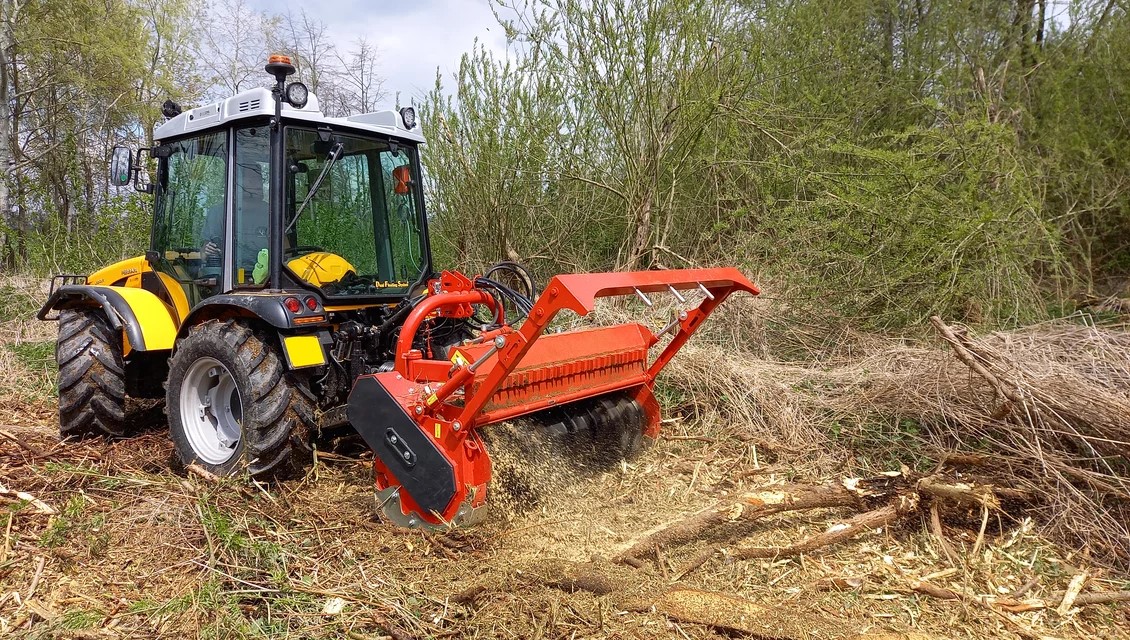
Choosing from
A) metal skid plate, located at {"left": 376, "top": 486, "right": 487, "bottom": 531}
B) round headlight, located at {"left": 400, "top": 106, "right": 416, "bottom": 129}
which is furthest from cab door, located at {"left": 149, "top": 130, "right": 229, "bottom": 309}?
metal skid plate, located at {"left": 376, "top": 486, "right": 487, "bottom": 531}

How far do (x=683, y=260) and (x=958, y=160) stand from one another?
2634 mm

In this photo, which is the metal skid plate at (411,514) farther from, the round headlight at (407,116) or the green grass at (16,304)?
the green grass at (16,304)

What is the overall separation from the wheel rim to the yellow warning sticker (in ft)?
4.64

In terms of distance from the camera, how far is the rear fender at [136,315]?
424 cm

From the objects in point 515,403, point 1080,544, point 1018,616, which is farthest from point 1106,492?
point 515,403

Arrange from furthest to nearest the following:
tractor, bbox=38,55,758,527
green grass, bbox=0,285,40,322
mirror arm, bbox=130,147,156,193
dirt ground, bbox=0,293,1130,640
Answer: green grass, bbox=0,285,40,322 < mirror arm, bbox=130,147,156,193 < tractor, bbox=38,55,758,527 < dirt ground, bbox=0,293,1130,640

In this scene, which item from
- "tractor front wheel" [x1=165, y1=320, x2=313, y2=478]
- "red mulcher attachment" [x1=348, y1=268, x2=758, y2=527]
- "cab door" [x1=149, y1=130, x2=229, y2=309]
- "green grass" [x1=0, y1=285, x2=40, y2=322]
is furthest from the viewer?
"green grass" [x1=0, y1=285, x2=40, y2=322]

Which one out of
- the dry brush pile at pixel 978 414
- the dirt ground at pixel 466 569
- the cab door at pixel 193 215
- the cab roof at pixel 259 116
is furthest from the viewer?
the cab door at pixel 193 215

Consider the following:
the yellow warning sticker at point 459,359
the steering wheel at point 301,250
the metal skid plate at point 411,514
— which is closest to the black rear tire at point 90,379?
the steering wheel at point 301,250

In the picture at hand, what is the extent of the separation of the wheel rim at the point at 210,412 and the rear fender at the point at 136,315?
0.46m

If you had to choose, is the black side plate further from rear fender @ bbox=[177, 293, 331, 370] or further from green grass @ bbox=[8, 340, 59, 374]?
green grass @ bbox=[8, 340, 59, 374]

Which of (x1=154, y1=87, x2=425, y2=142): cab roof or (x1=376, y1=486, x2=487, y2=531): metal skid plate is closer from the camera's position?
(x1=376, y1=486, x2=487, y2=531): metal skid plate

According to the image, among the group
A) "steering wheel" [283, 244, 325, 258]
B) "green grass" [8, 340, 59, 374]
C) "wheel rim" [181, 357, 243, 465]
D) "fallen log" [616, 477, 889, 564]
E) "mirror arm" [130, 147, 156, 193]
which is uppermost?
"mirror arm" [130, 147, 156, 193]

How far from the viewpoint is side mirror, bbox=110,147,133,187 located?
4262 mm
